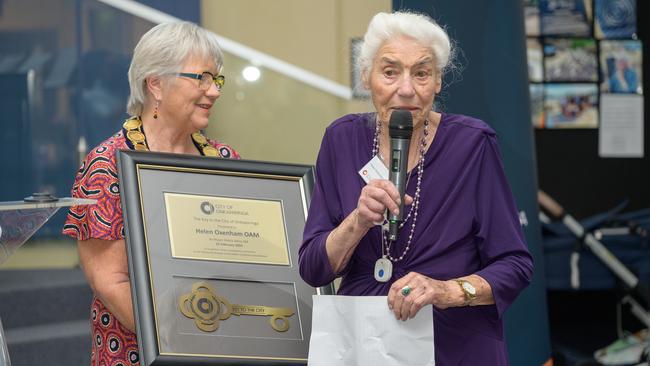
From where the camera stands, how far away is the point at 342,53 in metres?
4.43

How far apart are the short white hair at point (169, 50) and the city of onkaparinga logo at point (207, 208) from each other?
359mm

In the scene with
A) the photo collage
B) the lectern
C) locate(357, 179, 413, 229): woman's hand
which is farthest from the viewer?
the photo collage

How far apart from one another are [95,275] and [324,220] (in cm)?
67

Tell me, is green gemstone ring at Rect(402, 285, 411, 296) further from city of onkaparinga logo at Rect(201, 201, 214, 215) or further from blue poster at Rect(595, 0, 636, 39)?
blue poster at Rect(595, 0, 636, 39)

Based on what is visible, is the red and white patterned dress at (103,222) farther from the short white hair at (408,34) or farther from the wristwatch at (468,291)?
the wristwatch at (468,291)

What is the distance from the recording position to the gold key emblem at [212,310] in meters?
2.44

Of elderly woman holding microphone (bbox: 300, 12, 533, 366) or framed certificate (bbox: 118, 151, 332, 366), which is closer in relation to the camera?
elderly woman holding microphone (bbox: 300, 12, 533, 366)

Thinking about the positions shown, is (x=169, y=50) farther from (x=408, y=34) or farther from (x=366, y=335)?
(x=366, y=335)

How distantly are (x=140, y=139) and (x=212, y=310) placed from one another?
0.50 meters


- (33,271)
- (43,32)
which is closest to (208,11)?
(43,32)

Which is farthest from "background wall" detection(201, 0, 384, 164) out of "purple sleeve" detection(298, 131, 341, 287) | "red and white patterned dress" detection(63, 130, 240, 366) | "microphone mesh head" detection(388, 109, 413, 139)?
"microphone mesh head" detection(388, 109, 413, 139)

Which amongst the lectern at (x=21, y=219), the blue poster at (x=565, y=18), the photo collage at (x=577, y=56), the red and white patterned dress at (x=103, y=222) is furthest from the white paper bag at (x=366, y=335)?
the blue poster at (x=565, y=18)

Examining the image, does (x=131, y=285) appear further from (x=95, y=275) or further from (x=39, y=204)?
(x=39, y=204)

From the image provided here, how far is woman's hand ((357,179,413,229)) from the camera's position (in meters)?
1.84
